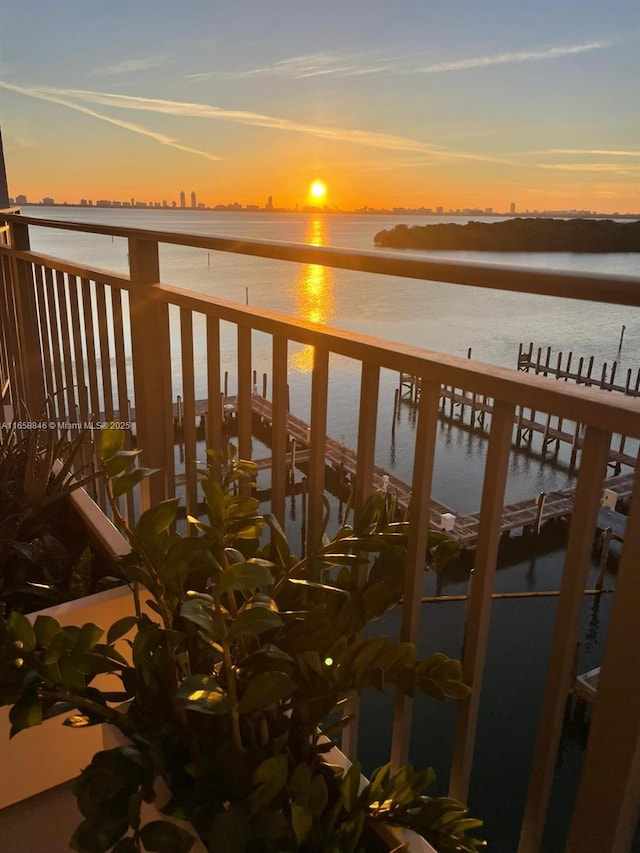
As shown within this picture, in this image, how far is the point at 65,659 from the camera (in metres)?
0.81

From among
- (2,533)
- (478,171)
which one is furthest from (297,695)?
(478,171)

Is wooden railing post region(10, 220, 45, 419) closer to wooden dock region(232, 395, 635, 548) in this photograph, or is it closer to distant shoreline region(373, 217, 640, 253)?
distant shoreline region(373, 217, 640, 253)

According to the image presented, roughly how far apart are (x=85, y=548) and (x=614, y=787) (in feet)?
3.81

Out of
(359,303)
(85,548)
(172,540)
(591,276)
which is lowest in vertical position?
(359,303)

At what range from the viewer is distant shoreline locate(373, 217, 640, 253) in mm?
2335

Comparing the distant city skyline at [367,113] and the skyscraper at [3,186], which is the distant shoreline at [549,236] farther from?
the distant city skyline at [367,113]

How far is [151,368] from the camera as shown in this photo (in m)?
1.61

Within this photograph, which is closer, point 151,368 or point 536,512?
point 151,368

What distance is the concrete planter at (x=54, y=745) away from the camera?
1.05 m

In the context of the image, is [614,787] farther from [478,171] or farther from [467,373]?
[478,171]

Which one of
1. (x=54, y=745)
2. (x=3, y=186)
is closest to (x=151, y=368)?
(x=54, y=745)

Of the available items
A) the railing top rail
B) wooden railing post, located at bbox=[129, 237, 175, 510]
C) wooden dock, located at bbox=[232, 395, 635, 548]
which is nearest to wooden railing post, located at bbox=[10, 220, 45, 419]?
wooden railing post, located at bbox=[129, 237, 175, 510]

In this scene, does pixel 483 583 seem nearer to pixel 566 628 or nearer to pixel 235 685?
pixel 566 628

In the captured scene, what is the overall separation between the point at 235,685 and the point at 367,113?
125ft
